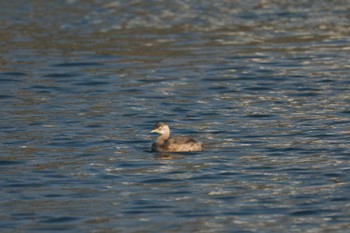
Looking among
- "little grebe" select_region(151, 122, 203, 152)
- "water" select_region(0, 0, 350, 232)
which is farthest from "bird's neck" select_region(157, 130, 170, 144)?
"water" select_region(0, 0, 350, 232)

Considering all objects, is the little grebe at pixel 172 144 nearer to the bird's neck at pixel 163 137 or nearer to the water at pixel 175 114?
the bird's neck at pixel 163 137

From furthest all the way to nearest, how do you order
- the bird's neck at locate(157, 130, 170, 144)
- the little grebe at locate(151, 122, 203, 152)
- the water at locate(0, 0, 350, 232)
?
1. the bird's neck at locate(157, 130, 170, 144)
2. the little grebe at locate(151, 122, 203, 152)
3. the water at locate(0, 0, 350, 232)

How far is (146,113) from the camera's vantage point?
2253 cm

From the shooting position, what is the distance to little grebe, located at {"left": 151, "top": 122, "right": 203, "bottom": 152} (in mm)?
18781

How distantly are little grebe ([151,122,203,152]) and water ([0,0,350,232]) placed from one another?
13 centimetres

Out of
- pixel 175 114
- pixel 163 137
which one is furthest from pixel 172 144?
pixel 175 114

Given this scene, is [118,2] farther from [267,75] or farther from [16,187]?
[16,187]

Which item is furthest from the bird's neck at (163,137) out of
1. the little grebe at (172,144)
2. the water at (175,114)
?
the water at (175,114)

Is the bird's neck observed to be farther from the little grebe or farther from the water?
the water

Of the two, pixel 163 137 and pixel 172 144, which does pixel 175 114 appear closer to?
pixel 163 137

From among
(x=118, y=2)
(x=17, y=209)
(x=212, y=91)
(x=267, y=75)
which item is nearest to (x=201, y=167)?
(x=17, y=209)

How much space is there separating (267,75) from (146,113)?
4.68 meters

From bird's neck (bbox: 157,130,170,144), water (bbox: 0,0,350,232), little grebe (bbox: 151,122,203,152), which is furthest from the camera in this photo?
bird's neck (bbox: 157,130,170,144)

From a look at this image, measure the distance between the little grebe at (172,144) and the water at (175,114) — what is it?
127 millimetres
